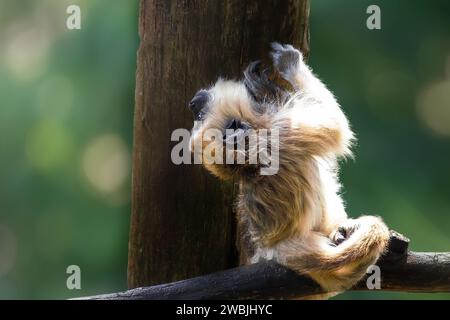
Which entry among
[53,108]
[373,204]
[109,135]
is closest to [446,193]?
[373,204]

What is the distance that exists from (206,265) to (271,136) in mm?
542

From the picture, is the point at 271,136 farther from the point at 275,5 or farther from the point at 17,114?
the point at 17,114

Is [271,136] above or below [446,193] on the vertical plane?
above

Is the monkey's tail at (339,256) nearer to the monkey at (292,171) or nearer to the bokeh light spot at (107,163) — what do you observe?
the monkey at (292,171)

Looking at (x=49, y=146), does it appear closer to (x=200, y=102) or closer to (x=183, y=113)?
(x=183, y=113)

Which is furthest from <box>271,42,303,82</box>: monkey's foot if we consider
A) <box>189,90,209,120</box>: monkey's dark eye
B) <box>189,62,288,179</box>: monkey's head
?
<box>189,90,209,120</box>: monkey's dark eye

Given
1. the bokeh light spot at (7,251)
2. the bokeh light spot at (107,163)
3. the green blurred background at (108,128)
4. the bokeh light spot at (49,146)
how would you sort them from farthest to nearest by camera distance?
1. the bokeh light spot at (7,251)
2. the bokeh light spot at (49,146)
3. the green blurred background at (108,128)
4. the bokeh light spot at (107,163)

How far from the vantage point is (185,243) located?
2242mm

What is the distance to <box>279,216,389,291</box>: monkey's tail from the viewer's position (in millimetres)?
2010

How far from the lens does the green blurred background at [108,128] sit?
442 centimetres

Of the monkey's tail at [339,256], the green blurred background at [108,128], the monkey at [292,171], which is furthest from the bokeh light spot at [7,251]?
the monkey's tail at [339,256]

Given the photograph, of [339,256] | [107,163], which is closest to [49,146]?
[107,163]

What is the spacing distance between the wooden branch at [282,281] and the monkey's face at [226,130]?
1.01 feet

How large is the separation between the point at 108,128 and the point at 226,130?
2.65 metres
